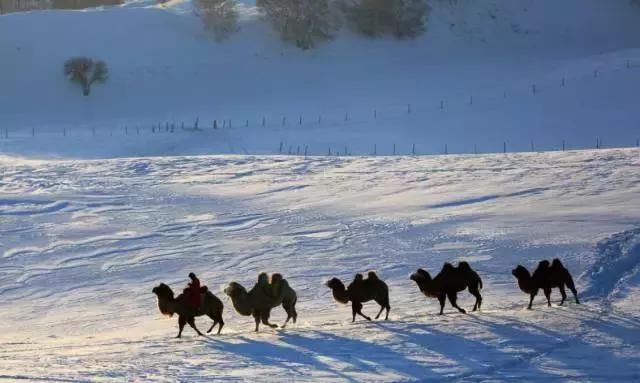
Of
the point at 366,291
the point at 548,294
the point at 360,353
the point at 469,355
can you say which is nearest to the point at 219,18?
the point at 366,291

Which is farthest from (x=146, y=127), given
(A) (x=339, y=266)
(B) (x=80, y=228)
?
(A) (x=339, y=266)

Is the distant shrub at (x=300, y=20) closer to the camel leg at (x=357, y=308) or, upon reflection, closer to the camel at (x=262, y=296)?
the camel leg at (x=357, y=308)

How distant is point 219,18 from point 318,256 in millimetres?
47610

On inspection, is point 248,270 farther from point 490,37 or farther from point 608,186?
point 490,37

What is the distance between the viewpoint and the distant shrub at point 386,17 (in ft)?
227

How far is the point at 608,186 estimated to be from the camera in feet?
94.0

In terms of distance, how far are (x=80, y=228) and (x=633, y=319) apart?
52.4ft

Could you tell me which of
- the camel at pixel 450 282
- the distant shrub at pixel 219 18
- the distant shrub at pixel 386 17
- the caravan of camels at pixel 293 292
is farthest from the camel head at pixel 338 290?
the distant shrub at pixel 386 17

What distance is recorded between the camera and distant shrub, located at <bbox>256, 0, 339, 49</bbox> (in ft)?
219

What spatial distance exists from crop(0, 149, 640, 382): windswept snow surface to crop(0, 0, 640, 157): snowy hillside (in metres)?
10.8

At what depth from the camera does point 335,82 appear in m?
63.3

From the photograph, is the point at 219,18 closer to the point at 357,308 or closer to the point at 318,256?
the point at 318,256

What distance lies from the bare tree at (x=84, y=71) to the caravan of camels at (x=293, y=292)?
1816 inches

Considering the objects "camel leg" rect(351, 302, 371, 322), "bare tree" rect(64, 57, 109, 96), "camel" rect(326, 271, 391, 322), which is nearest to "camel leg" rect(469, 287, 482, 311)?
"camel" rect(326, 271, 391, 322)
